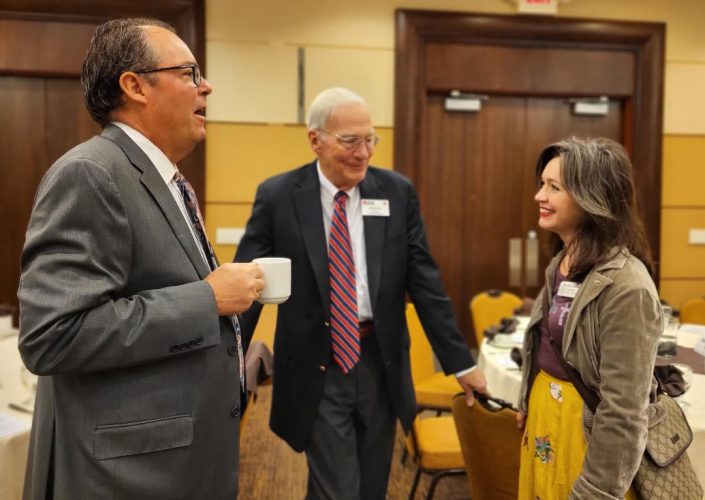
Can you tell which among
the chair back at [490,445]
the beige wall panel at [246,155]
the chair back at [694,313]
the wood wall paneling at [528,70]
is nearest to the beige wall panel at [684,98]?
the wood wall paneling at [528,70]

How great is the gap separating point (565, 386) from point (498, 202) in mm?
3920

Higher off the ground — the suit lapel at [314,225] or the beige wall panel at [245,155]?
the beige wall panel at [245,155]

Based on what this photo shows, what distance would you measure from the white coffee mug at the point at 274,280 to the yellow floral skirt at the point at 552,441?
788 millimetres

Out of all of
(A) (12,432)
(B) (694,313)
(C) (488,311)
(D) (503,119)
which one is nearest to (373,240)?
(A) (12,432)

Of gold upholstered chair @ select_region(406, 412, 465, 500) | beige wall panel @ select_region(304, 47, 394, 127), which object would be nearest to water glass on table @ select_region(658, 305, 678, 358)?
gold upholstered chair @ select_region(406, 412, 465, 500)

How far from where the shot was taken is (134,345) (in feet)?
3.65

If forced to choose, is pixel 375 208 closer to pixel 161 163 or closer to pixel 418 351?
pixel 161 163

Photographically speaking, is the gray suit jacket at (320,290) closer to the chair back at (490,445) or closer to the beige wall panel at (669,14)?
the chair back at (490,445)

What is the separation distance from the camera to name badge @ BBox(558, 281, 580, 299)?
5.20 feet

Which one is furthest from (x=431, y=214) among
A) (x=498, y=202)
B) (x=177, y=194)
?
(x=177, y=194)

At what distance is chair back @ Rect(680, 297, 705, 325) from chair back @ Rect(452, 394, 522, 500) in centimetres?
273

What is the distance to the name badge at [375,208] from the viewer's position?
83.6 inches

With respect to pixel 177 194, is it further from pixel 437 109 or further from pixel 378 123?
pixel 437 109

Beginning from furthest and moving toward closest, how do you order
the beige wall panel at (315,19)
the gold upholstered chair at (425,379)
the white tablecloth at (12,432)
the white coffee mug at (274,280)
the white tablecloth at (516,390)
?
the beige wall panel at (315,19) → the gold upholstered chair at (425,379) → the white tablecloth at (516,390) → the white tablecloth at (12,432) → the white coffee mug at (274,280)
